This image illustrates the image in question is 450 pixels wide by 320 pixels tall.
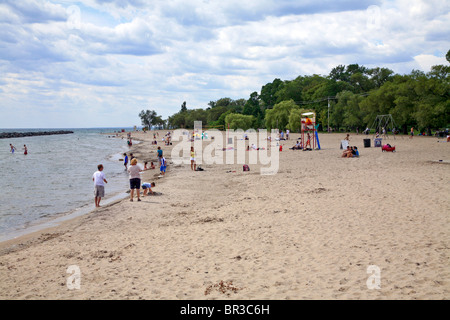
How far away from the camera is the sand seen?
5812mm

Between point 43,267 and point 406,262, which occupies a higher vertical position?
point 406,262

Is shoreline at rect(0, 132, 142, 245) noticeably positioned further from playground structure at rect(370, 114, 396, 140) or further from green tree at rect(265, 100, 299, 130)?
green tree at rect(265, 100, 299, 130)

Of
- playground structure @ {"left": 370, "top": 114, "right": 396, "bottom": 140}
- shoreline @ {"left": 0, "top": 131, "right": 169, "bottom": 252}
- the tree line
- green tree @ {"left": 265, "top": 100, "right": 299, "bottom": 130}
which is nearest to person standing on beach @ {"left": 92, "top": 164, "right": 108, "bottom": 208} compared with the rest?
shoreline @ {"left": 0, "top": 131, "right": 169, "bottom": 252}

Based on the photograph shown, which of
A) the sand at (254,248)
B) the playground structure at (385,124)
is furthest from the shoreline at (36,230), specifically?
the playground structure at (385,124)

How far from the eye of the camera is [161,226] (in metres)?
10.4

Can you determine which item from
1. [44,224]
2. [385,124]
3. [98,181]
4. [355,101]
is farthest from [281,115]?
[44,224]

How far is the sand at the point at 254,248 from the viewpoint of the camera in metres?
5.81

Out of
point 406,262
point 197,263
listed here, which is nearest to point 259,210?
point 197,263

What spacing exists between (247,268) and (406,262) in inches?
119

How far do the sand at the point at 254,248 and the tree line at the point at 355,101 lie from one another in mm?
43134

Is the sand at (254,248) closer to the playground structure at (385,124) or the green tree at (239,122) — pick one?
the playground structure at (385,124)
